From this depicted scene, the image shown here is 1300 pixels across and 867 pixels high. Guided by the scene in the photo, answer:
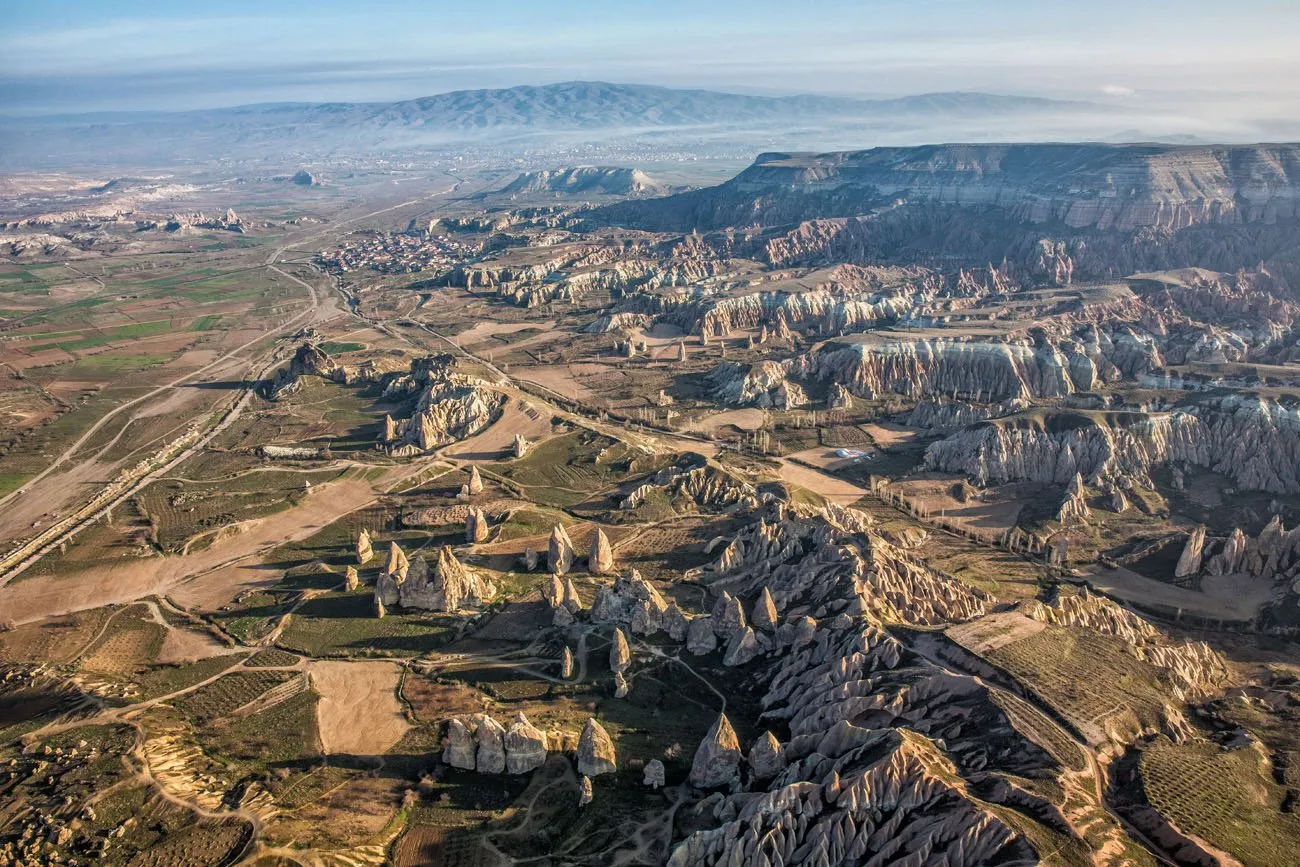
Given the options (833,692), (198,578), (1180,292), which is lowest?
(198,578)

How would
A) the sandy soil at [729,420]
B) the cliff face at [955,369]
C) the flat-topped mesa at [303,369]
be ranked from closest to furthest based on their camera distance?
A: the sandy soil at [729,420] → the cliff face at [955,369] → the flat-topped mesa at [303,369]

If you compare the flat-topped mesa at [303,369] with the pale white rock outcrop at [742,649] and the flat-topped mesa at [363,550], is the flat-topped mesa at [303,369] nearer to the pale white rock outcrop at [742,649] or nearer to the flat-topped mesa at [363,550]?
the flat-topped mesa at [363,550]

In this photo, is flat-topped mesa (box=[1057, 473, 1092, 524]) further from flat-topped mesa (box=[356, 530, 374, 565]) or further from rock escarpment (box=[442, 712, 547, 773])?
flat-topped mesa (box=[356, 530, 374, 565])

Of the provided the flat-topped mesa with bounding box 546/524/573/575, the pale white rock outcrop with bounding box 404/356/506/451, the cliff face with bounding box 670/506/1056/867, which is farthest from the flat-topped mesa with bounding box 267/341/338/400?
the cliff face with bounding box 670/506/1056/867

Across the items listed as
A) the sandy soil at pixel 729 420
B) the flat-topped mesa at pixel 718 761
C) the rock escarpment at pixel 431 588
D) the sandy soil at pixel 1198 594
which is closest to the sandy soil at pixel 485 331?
the sandy soil at pixel 729 420

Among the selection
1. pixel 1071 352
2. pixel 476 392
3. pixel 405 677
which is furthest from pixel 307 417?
pixel 1071 352

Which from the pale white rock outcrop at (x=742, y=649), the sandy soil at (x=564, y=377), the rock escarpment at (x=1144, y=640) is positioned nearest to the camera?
the rock escarpment at (x=1144, y=640)

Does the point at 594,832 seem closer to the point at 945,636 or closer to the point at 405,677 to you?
the point at 405,677
